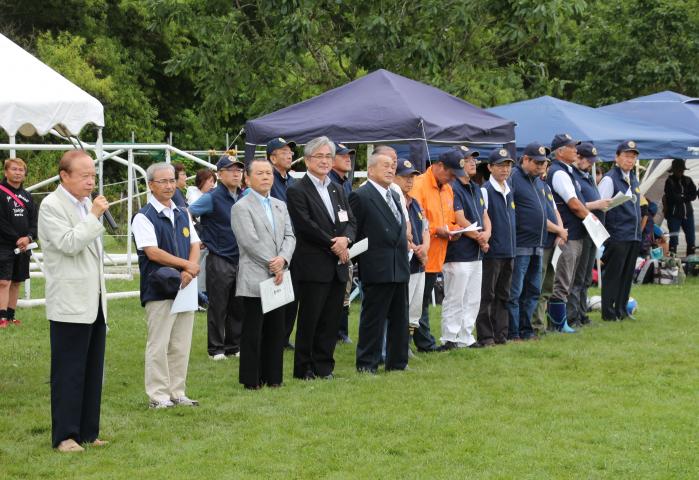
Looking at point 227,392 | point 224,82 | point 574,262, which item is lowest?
point 227,392

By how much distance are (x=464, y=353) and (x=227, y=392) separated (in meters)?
2.64

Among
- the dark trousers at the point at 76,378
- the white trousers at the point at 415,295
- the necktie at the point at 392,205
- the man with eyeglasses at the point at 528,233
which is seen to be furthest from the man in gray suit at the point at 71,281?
the man with eyeglasses at the point at 528,233

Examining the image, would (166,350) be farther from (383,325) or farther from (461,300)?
(461,300)

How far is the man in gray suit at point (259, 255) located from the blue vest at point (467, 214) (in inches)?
94.9

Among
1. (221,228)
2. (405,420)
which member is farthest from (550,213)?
(405,420)

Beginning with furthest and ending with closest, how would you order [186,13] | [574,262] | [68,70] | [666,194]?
1. [68,70]
2. [666,194]
3. [186,13]
4. [574,262]

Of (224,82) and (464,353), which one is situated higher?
(224,82)

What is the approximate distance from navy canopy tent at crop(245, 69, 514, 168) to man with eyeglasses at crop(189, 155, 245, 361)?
4.44 ft

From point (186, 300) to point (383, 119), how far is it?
13.5 ft

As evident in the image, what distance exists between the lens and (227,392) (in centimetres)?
847

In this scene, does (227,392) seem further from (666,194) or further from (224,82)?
(666,194)

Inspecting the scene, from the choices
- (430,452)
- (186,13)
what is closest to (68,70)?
(186,13)

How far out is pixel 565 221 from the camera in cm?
1184

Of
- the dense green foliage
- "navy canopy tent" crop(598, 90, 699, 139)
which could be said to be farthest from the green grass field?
the dense green foliage
